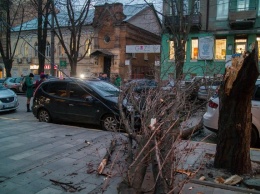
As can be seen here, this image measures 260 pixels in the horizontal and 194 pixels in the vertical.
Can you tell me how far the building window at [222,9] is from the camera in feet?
75.0

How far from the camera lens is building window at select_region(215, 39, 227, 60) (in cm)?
2327

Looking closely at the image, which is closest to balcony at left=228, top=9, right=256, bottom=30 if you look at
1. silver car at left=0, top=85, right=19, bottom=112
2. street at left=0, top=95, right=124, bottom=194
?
silver car at left=0, top=85, right=19, bottom=112

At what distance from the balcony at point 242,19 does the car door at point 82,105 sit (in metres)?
18.0

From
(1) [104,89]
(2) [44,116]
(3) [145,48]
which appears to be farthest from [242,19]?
(2) [44,116]

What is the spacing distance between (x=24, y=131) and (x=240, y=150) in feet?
19.7

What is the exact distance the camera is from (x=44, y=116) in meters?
9.34

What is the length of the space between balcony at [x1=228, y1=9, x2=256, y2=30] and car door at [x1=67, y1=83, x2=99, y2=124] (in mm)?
18044

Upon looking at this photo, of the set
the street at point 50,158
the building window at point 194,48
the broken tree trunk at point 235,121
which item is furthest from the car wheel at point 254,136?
the building window at point 194,48

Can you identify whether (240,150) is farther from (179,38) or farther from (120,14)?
(120,14)

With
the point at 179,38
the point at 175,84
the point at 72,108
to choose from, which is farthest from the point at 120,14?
the point at 175,84

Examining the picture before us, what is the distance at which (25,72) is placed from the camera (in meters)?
37.0

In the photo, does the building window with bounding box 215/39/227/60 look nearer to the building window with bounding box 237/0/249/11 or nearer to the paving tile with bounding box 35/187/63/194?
the building window with bounding box 237/0/249/11

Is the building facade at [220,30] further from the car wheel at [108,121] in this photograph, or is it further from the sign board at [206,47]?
the car wheel at [108,121]

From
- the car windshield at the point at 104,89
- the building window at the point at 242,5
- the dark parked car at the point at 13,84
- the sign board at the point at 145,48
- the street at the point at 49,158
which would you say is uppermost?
the building window at the point at 242,5
